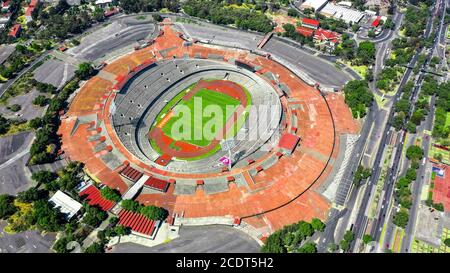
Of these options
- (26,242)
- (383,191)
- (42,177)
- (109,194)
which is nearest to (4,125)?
(42,177)

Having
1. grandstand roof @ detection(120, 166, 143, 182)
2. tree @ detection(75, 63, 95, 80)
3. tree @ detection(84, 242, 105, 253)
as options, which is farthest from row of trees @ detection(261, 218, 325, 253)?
tree @ detection(75, 63, 95, 80)

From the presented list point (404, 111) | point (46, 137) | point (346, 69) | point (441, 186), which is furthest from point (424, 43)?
point (46, 137)

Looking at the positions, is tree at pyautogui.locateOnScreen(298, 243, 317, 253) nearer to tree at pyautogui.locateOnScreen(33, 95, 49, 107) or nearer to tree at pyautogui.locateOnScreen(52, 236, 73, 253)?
tree at pyautogui.locateOnScreen(52, 236, 73, 253)

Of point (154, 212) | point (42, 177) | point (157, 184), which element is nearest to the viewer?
point (154, 212)

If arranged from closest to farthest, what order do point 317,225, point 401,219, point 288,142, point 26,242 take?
point 26,242 < point 317,225 < point 401,219 < point 288,142

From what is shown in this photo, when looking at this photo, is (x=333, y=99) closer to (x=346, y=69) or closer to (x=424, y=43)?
(x=346, y=69)

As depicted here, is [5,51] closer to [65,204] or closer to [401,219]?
[65,204]
